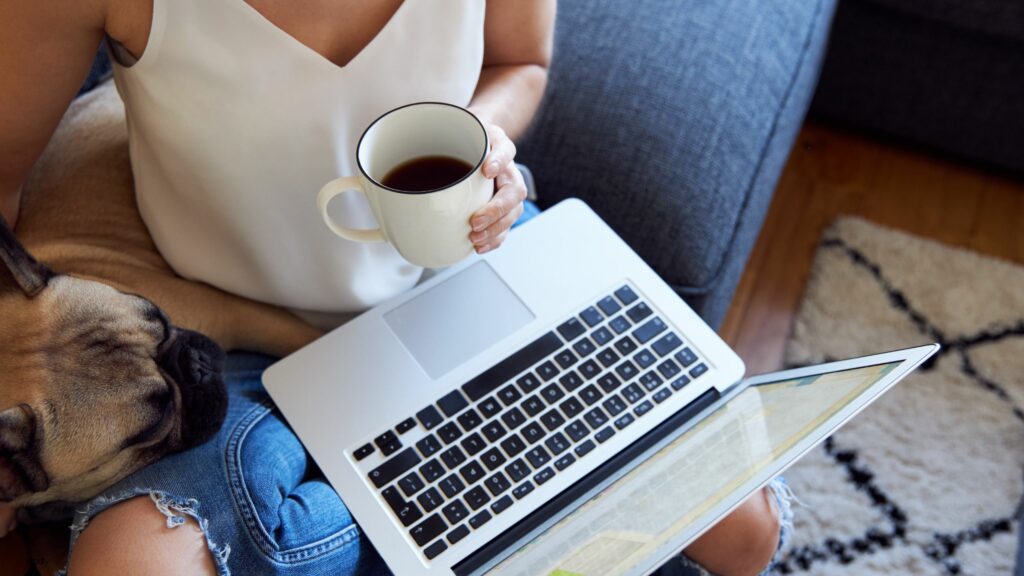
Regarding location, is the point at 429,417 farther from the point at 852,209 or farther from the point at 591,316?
the point at 852,209

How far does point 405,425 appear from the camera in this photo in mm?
822

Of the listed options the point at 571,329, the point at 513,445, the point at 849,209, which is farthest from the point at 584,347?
the point at 849,209

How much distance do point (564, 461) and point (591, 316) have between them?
0.51ft

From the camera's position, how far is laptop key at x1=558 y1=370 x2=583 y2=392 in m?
0.85

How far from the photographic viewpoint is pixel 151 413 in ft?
2.35

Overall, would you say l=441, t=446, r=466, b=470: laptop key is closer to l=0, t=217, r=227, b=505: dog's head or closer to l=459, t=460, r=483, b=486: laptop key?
l=459, t=460, r=483, b=486: laptop key

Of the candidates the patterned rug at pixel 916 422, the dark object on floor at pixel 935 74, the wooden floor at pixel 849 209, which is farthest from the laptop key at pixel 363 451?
the dark object on floor at pixel 935 74

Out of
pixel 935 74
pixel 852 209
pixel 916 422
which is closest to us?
pixel 916 422

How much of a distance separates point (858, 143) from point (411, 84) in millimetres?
1204

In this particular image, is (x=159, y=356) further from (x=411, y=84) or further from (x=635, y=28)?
(x=635, y=28)

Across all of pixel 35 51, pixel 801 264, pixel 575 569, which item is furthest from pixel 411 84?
pixel 801 264

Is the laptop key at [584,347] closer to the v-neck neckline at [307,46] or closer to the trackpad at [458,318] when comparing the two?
the trackpad at [458,318]

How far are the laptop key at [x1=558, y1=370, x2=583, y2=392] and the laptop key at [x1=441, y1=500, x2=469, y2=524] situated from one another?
152mm

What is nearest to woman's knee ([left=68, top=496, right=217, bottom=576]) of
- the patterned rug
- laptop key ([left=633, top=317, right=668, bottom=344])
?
laptop key ([left=633, top=317, right=668, bottom=344])
